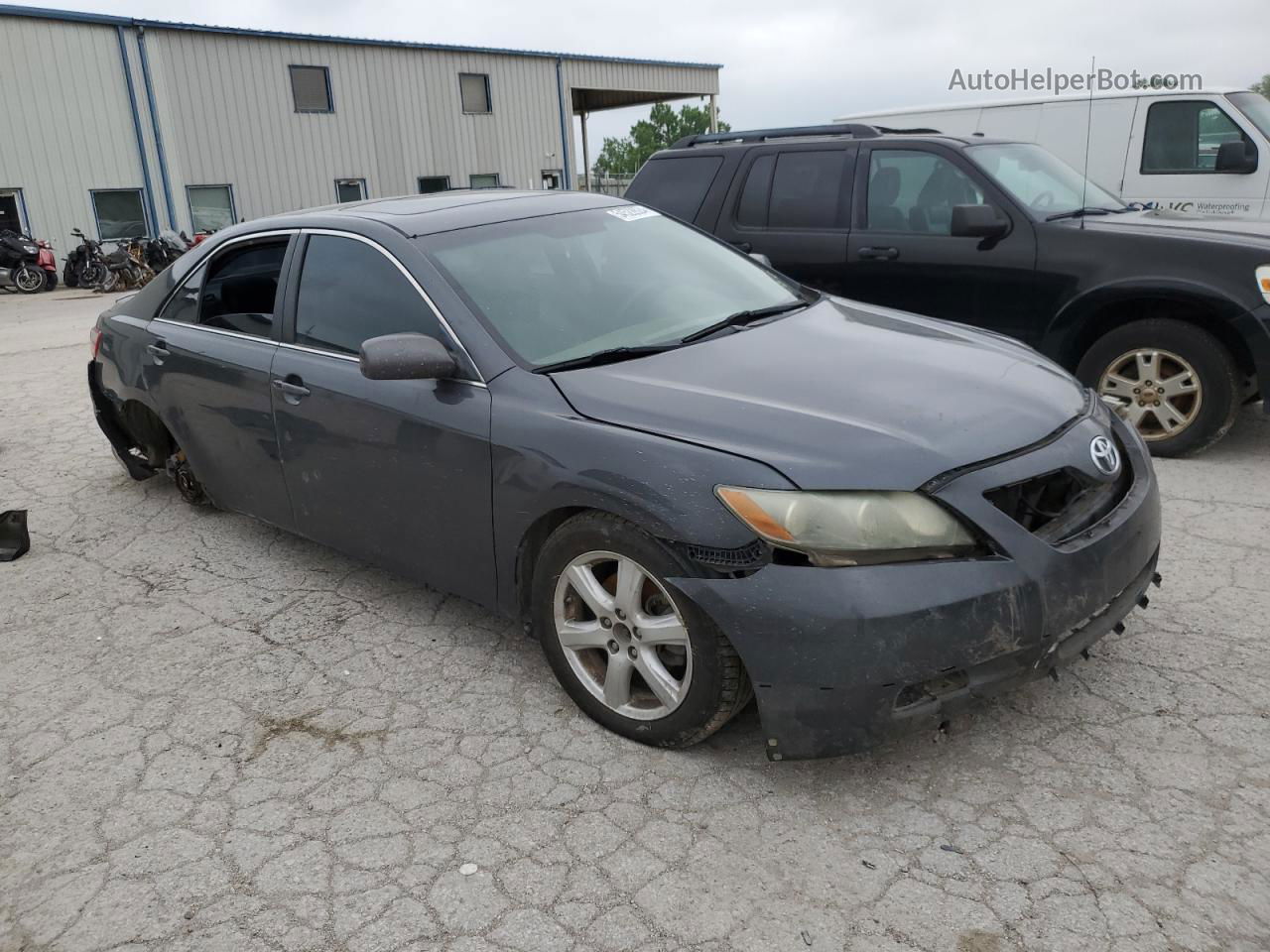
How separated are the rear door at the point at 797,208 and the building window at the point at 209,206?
770 inches

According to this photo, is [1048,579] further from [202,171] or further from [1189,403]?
[202,171]

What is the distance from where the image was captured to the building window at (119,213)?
21859mm

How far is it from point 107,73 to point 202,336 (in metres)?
20.8

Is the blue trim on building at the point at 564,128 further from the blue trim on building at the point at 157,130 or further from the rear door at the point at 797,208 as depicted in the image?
the rear door at the point at 797,208

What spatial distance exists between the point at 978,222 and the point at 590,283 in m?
3.00

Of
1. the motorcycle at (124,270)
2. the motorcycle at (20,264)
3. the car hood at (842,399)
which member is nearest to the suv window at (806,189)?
the car hood at (842,399)

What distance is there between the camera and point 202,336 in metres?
4.41

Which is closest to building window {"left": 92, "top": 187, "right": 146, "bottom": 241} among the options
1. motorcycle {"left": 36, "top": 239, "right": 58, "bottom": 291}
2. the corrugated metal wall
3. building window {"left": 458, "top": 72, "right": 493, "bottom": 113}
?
the corrugated metal wall

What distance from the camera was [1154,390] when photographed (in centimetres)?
541

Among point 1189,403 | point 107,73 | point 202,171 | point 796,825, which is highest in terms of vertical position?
point 107,73

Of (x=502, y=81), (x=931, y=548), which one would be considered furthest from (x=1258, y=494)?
(x=502, y=81)

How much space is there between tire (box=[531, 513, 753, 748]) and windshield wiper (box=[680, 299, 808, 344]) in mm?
887

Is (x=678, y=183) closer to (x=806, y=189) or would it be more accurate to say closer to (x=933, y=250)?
(x=806, y=189)

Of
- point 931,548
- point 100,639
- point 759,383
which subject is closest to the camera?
point 931,548
